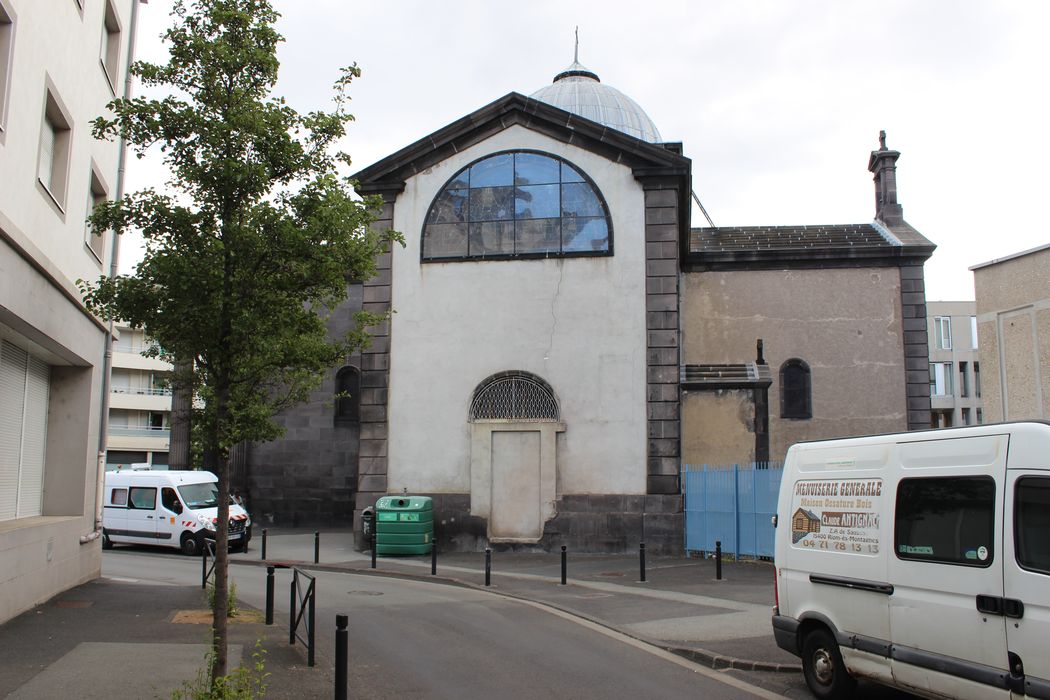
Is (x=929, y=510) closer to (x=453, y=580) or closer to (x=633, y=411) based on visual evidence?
(x=453, y=580)

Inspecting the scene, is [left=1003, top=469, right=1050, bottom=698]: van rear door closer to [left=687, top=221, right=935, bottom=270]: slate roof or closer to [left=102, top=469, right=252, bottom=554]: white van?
[left=102, top=469, right=252, bottom=554]: white van

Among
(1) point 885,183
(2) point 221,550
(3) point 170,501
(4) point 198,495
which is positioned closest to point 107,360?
(3) point 170,501

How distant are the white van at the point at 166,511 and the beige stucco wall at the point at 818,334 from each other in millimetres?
13854

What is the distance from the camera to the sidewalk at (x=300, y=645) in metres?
8.23

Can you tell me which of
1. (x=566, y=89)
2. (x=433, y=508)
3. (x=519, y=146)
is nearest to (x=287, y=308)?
(x=433, y=508)

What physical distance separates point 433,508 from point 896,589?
14.3 metres

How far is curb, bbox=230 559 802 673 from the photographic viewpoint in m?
9.20

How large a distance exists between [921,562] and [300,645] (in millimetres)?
6513

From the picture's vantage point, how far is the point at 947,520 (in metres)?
6.84

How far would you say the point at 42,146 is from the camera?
11.6 m

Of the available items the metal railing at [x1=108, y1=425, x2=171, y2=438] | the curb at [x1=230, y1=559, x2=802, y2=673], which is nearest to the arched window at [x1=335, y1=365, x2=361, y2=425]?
the curb at [x1=230, y1=559, x2=802, y2=673]

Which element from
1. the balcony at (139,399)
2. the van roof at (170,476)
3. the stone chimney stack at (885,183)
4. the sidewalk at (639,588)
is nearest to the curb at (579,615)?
the sidewalk at (639,588)

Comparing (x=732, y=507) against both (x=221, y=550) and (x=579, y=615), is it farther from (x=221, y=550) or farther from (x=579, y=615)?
(x=221, y=550)

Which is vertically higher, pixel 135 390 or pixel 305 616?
pixel 135 390
